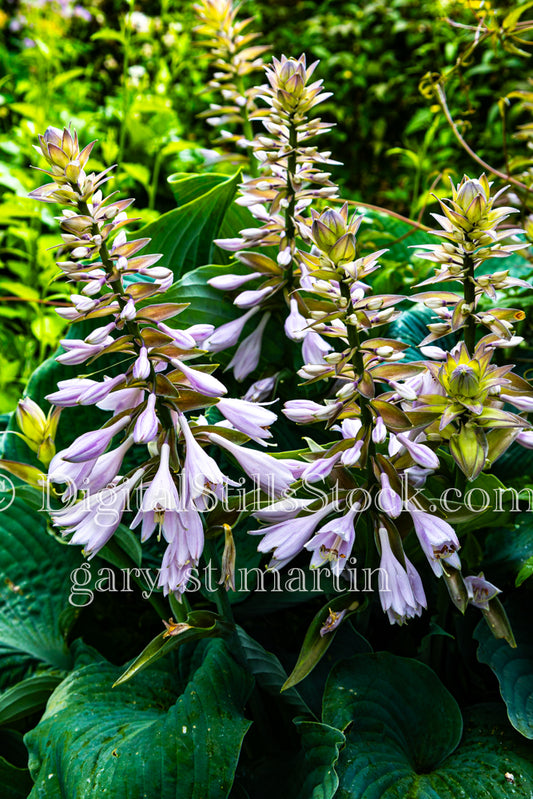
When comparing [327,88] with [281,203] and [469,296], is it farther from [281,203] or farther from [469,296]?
[469,296]

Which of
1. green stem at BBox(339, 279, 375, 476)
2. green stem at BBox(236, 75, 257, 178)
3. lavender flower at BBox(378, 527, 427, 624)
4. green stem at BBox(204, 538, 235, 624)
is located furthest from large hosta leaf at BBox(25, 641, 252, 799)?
green stem at BBox(236, 75, 257, 178)

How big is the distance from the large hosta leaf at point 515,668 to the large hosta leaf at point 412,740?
65 mm

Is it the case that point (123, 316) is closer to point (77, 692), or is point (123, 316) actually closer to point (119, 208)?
point (119, 208)

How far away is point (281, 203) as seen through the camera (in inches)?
49.1

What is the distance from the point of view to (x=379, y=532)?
100 centimetres

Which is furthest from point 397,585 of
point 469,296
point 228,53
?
point 228,53

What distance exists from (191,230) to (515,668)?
1.07 meters

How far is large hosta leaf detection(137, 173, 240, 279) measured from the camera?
4.80 ft

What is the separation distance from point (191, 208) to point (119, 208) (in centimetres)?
51

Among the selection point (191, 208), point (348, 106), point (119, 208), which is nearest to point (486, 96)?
point (348, 106)

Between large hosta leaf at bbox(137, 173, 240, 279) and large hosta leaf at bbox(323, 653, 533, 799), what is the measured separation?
0.91 m

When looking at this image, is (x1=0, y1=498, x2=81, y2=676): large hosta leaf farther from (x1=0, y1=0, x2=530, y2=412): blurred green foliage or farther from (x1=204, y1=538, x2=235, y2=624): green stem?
(x1=0, y1=0, x2=530, y2=412): blurred green foliage

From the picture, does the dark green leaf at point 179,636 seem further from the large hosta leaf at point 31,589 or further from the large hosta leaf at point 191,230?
the large hosta leaf at point 191,230

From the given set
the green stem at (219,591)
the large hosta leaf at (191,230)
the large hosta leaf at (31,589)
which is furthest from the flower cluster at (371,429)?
the large hosta leaf at (31,589)
